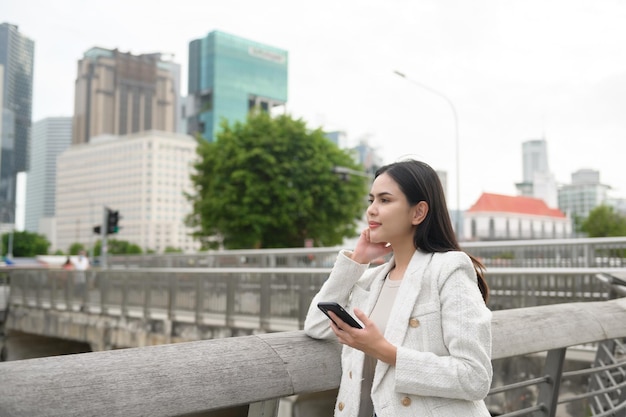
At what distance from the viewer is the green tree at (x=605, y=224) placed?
68812 millimetres

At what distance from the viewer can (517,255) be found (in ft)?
52.9

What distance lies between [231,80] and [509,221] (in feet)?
248

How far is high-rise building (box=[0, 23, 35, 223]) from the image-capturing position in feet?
474

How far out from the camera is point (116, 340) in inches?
680

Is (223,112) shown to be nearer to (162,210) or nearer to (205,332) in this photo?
(162,210)

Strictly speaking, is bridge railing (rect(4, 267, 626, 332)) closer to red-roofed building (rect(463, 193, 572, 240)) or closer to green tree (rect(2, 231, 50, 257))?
red-roofed building (rect(463, 193, 572, 240))

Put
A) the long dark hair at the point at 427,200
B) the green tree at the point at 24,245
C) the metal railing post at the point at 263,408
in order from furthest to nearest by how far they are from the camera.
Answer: the green tree at the point at 24,245 < the long dark hair at the point at 427,200 < the metal railing post at the point at 263,408

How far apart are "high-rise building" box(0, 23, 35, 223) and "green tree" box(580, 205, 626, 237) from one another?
115 metres

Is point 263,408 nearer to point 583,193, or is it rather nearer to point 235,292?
point 235,292

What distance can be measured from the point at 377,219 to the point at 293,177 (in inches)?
1436

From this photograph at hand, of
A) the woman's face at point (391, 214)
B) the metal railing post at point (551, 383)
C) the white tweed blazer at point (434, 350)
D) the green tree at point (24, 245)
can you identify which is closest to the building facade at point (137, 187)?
the green tree at point (24, 245)

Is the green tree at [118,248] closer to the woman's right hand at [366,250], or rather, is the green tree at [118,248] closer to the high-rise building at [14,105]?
the high-rise building at [14,105]

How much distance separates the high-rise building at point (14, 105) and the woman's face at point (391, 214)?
146569mm

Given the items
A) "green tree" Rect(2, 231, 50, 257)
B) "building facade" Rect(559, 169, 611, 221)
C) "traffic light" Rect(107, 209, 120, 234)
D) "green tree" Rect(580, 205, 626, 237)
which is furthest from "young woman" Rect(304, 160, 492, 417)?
"building facade" Rect(559, 169, 611, 221)
